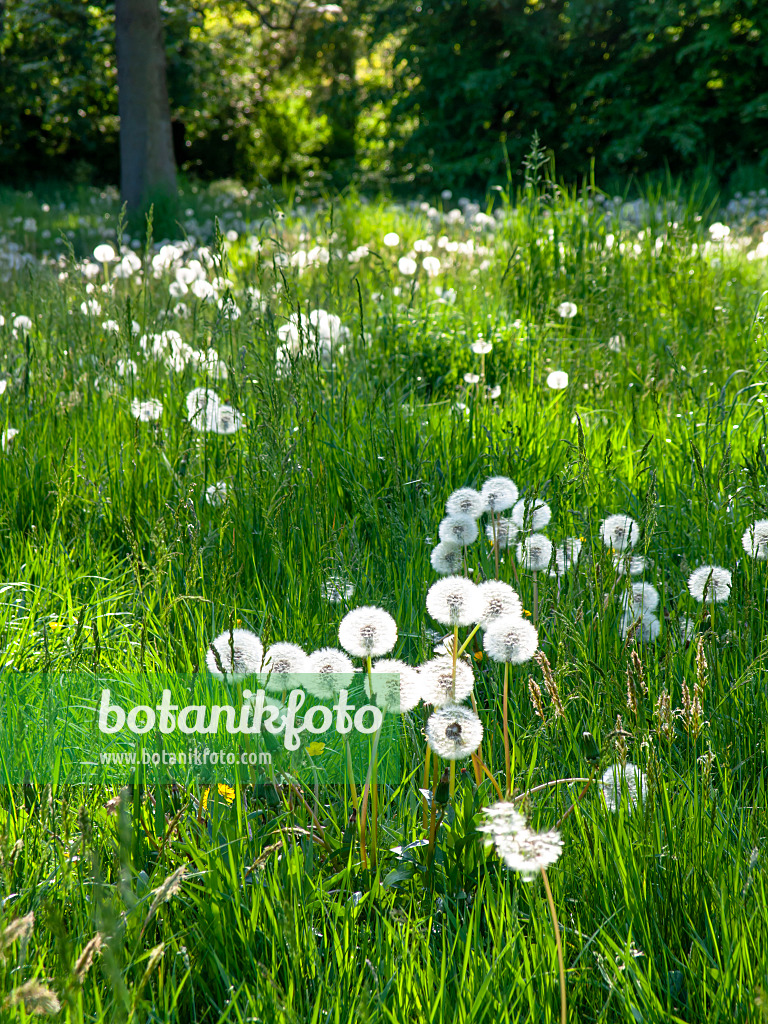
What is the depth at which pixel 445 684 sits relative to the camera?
4.49 ft

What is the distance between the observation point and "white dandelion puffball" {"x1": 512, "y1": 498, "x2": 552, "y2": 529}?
2006 millimetres

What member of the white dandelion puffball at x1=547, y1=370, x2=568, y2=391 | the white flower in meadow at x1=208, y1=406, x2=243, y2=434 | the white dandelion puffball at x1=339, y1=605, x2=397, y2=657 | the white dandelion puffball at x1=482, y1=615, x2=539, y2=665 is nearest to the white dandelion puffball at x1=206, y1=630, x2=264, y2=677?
the white dandelion puffball at x1=339, y1=605, x2=397, y2=657

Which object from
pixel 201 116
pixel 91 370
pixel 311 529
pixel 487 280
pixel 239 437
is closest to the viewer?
pixel 311 529

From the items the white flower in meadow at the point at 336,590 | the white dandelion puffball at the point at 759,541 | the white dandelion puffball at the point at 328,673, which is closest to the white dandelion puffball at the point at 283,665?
the white dandelion puffball at the point at 328,673

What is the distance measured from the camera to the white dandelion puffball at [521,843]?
1.01 m

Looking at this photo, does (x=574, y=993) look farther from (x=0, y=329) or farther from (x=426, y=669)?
(x=0, y=329)

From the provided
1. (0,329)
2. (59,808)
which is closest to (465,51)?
(0,329)

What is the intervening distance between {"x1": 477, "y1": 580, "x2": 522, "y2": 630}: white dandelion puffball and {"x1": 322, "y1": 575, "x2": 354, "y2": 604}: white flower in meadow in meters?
0.61

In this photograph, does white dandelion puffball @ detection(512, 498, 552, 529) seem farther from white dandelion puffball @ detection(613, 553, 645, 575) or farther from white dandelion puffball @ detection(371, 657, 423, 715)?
white dandelion puffball @ detection(371, 657, 423, 715)

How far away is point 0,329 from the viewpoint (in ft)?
13.5

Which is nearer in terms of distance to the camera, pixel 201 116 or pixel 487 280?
pixel 487 280

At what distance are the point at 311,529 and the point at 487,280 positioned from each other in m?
3.10

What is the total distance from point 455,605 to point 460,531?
0.38 meters

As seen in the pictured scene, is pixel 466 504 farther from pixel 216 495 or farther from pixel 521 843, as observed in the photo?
pixel 216 495
